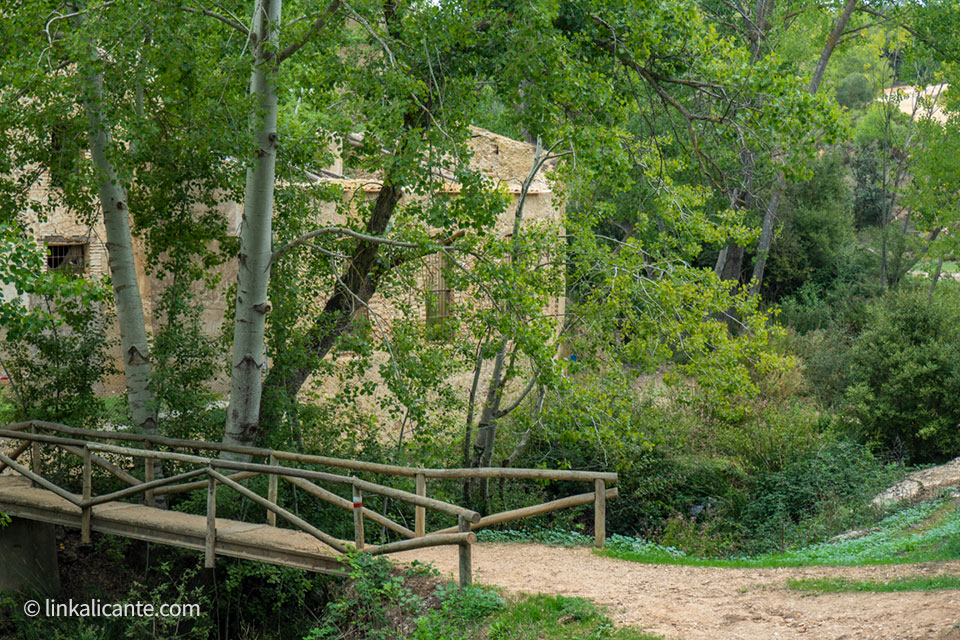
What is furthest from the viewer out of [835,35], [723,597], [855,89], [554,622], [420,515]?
[855,89]

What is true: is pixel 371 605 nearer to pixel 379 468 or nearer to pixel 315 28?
pixel 379 468

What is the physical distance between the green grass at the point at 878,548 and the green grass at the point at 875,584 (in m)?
1.04

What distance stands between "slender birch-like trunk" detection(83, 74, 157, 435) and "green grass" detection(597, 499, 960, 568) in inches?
256

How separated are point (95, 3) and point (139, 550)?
7.40m

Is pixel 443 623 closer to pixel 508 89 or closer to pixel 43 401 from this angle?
pixel 508 89

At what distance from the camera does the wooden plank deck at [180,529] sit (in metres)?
8.91

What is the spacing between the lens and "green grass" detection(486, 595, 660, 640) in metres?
7.23

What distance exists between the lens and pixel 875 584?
8.19 meters

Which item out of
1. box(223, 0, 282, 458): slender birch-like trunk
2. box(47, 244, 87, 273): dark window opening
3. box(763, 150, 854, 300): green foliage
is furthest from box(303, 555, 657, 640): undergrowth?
box(763, 150, 854, 300): green foliage

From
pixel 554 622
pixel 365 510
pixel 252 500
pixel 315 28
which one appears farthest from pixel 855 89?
pixel 554 622

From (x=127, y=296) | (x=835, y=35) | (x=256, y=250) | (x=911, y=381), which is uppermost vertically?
(x=835, y=35)

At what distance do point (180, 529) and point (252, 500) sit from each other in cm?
87

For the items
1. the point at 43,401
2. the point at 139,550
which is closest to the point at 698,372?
the point at 139,550

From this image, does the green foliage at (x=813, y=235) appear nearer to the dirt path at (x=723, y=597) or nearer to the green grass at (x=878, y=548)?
the green grass at (x=878, y=548)
